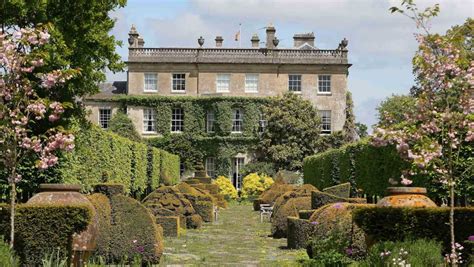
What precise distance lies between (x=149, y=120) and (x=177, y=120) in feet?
6.67

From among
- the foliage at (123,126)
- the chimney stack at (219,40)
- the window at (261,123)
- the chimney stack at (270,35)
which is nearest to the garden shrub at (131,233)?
the foliage at (123,126)

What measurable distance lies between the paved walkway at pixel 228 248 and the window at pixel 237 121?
3104cm

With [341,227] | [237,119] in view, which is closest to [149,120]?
[237,119]

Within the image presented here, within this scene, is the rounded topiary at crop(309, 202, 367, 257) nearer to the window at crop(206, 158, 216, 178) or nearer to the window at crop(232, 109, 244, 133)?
the window at crop(206, 158, 216, 178)

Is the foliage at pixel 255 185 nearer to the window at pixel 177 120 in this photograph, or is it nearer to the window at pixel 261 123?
the window at pixel 261 123

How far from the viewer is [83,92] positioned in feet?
70.3

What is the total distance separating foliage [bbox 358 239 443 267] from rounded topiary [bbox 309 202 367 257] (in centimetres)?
214

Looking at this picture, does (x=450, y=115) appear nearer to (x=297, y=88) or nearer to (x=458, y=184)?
(x=458, y=184)

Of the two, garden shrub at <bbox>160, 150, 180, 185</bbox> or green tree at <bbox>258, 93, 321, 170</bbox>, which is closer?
garden shrub at <bbox>160, 150, 180, 185</bbox>

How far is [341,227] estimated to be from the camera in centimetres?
1321

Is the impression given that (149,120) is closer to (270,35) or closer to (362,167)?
(270,35)

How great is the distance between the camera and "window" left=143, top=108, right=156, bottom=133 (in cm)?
5481

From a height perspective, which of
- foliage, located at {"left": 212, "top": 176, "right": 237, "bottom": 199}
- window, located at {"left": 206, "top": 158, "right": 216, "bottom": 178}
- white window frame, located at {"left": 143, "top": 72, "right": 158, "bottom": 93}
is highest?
white window frame, located at {"left": 143, "top": 72, "right": 158, "bottom": 93}

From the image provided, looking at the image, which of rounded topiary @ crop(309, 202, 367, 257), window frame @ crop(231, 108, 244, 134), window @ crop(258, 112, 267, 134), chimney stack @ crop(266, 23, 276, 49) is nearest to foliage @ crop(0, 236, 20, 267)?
rounded topiary @ crop(309, 202, 367, 257)
